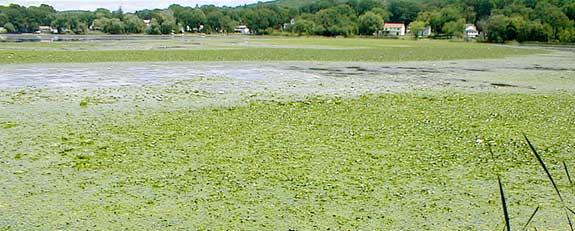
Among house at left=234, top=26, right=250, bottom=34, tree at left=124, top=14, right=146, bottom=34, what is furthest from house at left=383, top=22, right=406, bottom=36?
tree at left=124, top=14, right=146, bottom=34

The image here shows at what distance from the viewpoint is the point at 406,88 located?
1259 centimetres

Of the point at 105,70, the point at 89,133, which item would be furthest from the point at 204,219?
the point at 105,70

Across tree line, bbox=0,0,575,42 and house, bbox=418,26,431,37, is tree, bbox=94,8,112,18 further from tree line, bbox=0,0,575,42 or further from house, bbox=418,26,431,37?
house, bbox=418,26,431,37

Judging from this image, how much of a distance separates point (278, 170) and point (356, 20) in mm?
85252

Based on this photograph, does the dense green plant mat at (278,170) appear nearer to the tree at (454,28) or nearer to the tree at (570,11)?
the tree at (570,11)

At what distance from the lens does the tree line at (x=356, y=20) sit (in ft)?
186

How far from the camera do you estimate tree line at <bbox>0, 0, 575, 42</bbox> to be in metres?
56.6

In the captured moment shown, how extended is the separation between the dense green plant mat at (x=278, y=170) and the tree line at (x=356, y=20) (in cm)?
5250

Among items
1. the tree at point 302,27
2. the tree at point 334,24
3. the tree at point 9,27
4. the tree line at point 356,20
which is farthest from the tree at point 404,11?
the tree at point 9,27

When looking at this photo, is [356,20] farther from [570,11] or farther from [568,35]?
[568,35]

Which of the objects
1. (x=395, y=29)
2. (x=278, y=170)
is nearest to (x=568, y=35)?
(x=395, y=29)

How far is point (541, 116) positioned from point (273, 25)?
305 ft

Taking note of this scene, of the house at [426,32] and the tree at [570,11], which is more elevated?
the tree at [570,11]

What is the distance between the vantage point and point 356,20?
88.2 meters
